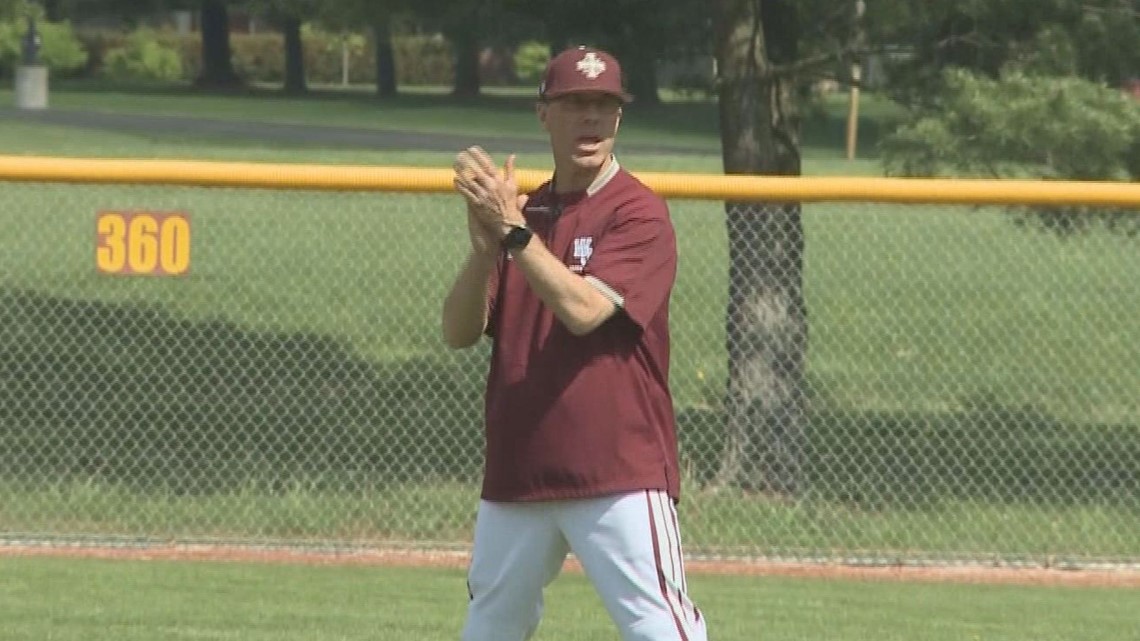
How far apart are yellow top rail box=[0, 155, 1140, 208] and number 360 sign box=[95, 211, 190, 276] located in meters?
0.17

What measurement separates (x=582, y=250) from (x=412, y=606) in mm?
3519

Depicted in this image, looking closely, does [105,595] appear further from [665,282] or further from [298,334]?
[298,334]

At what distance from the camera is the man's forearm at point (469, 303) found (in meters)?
4.88

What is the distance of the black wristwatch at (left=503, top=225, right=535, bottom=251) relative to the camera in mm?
4660

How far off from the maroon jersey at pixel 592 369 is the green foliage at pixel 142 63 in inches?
2124

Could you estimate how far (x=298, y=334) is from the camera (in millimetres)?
13031

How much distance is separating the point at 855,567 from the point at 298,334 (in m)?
4.61

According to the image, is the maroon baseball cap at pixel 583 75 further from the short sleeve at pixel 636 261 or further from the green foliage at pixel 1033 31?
the green foliage at pixel 1033 31

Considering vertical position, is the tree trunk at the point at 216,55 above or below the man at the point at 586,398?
below

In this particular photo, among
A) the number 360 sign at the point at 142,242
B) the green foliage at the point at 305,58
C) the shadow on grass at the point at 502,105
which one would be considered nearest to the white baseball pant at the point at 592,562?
the number 360 sign at the point at 142,242

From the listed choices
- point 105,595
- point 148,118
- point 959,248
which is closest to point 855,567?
point 105,595

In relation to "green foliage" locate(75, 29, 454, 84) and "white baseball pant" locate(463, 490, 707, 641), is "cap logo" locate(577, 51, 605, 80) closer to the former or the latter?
"white baseball pant" locate(463, 490, 707, 641)

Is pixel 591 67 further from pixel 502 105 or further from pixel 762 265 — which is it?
pixel 502 105

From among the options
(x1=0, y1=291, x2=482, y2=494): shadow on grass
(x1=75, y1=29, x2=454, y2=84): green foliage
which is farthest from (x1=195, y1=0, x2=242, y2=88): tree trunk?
(x1=0, y1=291, x2=482, y2=494): shadow on grass
